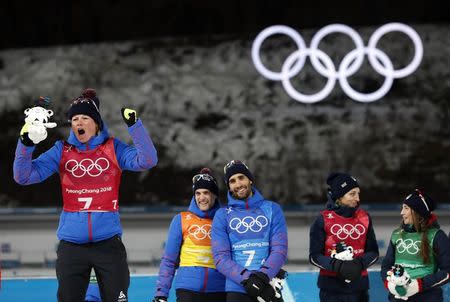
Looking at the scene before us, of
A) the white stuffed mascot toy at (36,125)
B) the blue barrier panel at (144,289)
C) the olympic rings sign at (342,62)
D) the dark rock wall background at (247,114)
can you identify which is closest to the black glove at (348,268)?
the blue barrier panel at (144,289)

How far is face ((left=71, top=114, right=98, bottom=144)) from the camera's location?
4.77m

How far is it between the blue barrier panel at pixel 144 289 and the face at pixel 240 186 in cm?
189

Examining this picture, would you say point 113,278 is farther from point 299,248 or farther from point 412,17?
point 412,17

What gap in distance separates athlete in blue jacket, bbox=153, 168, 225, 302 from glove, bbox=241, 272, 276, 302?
0.44 m

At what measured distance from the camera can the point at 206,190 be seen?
524cm

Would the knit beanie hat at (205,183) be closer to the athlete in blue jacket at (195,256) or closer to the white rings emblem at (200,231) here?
the athlete in blue jacket at (195,256)

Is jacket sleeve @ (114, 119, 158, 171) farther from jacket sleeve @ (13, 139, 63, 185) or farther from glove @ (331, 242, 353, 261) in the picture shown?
glove @ (331, 242, 353, 261)

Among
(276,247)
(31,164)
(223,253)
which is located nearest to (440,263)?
(276,247)

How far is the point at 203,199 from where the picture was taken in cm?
525

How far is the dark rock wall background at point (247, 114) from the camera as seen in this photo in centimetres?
1065

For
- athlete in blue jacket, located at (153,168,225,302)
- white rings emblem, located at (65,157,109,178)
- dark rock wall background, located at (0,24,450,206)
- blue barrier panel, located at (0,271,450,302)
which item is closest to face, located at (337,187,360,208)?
athlete in blue jacket, located at (153,168,225,302)

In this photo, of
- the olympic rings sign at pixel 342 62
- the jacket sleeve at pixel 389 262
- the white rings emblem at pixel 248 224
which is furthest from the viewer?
the olympic rings sign at pixel 342 62

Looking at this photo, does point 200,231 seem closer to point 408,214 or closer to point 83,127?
point 83,127

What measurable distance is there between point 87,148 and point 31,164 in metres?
0.35
